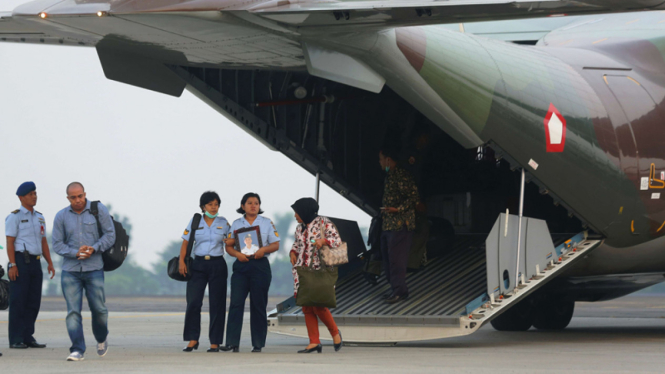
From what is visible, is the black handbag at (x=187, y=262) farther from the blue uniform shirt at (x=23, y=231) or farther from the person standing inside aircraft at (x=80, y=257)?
the blue uniform shirt at (x=23, y=231)

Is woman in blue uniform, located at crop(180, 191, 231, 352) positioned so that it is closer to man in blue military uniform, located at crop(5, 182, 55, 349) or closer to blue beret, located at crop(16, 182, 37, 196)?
man in blue military uniform, located at crop(5, 182, 55, 349)

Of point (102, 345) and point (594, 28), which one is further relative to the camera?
point (594, 28)

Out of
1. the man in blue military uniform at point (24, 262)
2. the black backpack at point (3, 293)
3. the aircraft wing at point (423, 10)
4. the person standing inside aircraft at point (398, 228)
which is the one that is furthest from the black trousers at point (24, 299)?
the aircraft wing at point (423, 10)

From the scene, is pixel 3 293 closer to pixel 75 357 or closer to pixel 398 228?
pixel 75 357

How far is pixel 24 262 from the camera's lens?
11.1 meters

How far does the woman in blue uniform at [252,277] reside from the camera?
10.1m

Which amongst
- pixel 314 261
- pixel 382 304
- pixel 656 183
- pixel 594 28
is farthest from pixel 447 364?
pixel 594 28

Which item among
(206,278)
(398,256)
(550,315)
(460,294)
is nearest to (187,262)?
(206,278)

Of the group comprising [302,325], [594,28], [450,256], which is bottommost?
[302,325]

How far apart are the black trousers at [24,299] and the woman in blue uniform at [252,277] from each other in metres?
2.74

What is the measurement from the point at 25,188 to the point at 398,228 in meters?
4.92

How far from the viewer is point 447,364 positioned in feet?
28.1

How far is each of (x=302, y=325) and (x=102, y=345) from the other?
3055 mm

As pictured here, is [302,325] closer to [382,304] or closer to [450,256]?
[382,304]
